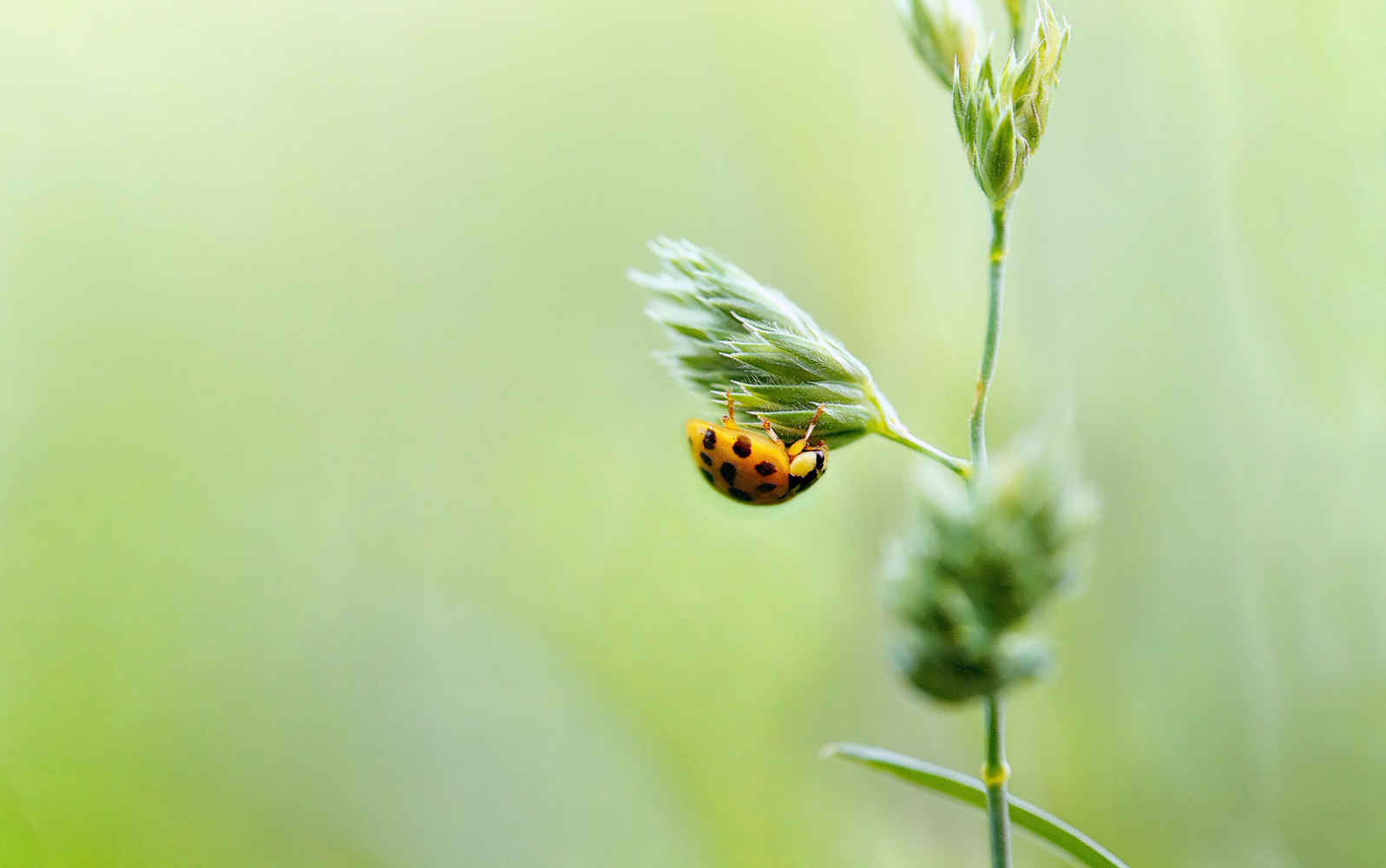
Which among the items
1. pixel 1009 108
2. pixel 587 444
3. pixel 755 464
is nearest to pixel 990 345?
pixel 1009 108

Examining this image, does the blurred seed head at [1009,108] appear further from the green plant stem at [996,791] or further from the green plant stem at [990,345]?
the green plant stem at [996,791]

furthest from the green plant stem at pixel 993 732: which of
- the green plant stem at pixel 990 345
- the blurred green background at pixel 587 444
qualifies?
the blurred green background at pixel 587 444

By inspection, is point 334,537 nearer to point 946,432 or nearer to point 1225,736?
point 946,432

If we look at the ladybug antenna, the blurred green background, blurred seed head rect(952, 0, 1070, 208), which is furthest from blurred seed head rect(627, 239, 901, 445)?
the blurred green background

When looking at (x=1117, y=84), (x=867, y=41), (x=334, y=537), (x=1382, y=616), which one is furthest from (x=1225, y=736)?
(x=334, y=537)

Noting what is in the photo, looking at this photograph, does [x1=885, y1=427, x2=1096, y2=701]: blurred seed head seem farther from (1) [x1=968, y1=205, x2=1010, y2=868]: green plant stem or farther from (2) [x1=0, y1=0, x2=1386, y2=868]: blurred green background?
(2) [x1=0, y1=0, x2=1386, y2=868]: blurred green background
